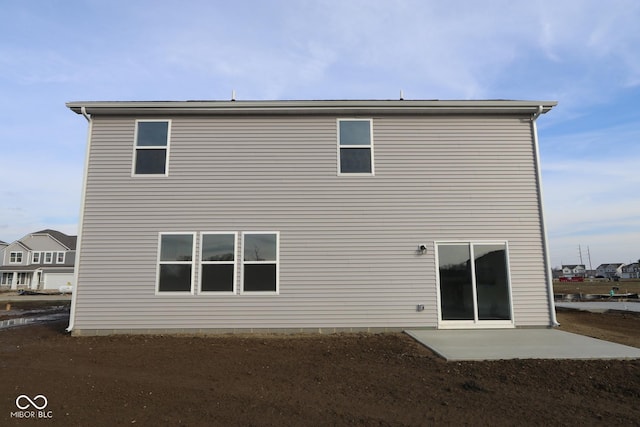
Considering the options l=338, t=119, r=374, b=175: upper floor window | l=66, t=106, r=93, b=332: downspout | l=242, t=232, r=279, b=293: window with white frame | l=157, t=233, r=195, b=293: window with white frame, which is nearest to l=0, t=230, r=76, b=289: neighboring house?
l=66, t=106, r=93, b=332: downspout

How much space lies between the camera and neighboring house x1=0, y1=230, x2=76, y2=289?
42.0 meters

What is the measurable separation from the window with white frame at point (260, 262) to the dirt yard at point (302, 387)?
166 cm

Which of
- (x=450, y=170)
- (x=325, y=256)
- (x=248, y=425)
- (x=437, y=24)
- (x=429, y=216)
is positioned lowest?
(x=248, y=425)

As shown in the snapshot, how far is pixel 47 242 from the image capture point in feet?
143

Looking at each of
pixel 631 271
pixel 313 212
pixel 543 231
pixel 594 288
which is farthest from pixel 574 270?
pixel 313 212

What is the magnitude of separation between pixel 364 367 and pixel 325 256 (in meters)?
3.52

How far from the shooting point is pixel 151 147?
9.68 meters

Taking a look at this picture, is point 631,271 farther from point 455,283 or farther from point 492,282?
point 455,283

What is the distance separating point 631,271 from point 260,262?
115813 mm

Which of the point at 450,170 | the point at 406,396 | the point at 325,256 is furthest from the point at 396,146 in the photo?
the point at 406,396

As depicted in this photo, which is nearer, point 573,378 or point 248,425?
point 248,425

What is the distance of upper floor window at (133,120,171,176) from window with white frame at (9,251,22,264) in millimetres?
44383

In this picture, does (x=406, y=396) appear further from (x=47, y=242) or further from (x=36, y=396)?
(x=47, y=242)

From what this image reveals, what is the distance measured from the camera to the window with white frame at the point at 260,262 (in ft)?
29.8
